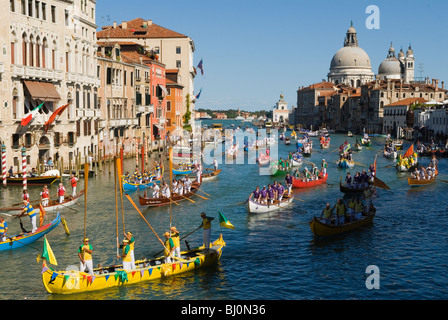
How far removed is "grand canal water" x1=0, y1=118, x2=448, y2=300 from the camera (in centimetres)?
1705

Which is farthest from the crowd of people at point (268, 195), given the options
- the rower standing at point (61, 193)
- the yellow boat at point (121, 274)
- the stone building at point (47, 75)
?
the stone building at point (47, 75)

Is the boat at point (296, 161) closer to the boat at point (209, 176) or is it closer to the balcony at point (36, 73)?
the boat at point (209, 176)

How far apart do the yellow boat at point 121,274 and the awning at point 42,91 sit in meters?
20.8

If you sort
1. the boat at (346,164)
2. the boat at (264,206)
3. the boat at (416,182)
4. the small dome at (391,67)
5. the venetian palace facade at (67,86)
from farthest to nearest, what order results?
the small dome at (391,67), the boat at (346,164), the boat at (416,182), the venetian palace facade at (67,86), the boat at (264,206)

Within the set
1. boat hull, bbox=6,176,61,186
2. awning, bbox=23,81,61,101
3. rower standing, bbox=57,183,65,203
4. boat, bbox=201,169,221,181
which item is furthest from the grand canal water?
boat, bbox=201,169,221,181

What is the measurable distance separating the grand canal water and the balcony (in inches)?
272

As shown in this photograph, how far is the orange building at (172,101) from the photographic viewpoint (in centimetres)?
7081

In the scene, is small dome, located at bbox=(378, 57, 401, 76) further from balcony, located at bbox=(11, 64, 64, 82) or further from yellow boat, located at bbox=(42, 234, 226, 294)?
yellow boat, located at bbox=(42, 234, 226, 294)

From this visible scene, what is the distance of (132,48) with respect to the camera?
6394cm

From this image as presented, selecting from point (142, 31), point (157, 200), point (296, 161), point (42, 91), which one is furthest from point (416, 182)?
point (142, 31)

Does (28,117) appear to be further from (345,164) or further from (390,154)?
(390,154)

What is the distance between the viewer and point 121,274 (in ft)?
55.9
